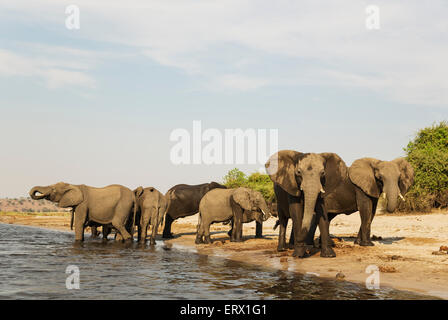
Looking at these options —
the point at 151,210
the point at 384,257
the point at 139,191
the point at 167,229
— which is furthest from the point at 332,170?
the point at 167,229

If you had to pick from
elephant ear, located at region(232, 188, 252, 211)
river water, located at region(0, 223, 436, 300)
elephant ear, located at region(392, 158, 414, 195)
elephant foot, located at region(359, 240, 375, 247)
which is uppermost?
elephant ear, located at region(392, 158, 414, 195)

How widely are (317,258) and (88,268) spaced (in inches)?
258

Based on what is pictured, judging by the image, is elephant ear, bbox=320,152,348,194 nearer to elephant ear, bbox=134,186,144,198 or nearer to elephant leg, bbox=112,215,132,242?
elephant leg, bbox=112,215,132,242

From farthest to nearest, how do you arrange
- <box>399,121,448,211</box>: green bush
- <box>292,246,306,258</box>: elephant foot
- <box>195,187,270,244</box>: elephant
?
<box>399,121,448,211</box>: green bush
<box>195,187,270,244</box>: elephant
<box>292,246,306,258</box>: elephant foot

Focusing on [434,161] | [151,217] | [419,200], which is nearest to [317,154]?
[151,217]

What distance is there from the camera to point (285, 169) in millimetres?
14594

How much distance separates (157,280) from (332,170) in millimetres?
5775

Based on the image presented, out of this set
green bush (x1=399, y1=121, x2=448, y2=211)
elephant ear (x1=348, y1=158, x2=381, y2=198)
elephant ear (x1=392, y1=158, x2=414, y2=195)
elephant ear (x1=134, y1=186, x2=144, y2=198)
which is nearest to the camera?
elephant ear (x1=348, y1=158, x2=381, y2=198)

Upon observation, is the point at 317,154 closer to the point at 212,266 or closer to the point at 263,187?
the point at 212,266

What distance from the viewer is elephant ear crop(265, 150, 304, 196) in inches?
567

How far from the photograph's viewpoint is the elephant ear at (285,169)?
14.4 metres

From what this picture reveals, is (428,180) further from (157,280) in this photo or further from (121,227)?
(157,280)

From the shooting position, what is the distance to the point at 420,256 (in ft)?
47.9

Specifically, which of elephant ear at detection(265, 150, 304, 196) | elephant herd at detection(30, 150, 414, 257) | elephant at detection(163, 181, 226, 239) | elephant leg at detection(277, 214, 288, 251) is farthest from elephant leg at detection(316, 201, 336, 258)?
elephant at detection(163, 181, 226, 239)
